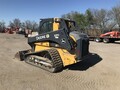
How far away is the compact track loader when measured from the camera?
10352mm

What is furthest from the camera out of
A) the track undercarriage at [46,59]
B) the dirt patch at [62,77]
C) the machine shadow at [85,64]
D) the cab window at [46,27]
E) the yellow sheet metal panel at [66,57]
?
the cab window at [46,27]

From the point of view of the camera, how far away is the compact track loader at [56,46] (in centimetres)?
1035

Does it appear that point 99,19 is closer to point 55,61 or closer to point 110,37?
point 110,37

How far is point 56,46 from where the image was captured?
10984 mm

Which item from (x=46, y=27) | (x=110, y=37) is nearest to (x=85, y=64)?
(x=46, y=27)

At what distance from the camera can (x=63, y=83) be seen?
335 inches

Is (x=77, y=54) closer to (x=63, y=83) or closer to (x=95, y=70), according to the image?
(x=95, y=70)

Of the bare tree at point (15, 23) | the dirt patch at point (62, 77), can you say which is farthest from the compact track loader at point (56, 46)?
the bare tree at point (15, 23)

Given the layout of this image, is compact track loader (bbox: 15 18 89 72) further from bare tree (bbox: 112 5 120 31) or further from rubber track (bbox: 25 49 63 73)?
bare tree (bbox: 112 5 120 31)

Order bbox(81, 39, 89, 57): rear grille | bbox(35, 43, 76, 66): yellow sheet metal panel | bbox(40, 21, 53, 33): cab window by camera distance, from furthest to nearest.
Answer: bbox(40, 21, 53, 33): cab window → bbox(81, 39, 89, 57): rear grille → bbox(35, 43, 76, 66): yellow sheet metal panel

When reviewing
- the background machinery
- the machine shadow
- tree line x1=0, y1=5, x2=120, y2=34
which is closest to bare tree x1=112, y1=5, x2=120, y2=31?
tree line x1=0, y1=5, x2=120, y2=34

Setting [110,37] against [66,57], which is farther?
[110,37]

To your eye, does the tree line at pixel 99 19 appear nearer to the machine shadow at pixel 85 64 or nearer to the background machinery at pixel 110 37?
the background machinery at pixel 110 37

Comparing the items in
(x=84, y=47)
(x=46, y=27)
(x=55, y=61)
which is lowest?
(x=55, y=61)
